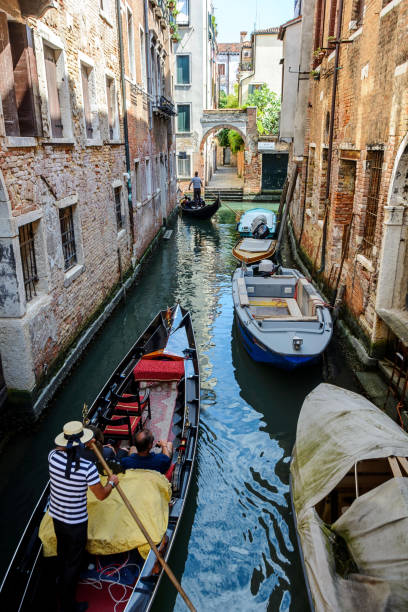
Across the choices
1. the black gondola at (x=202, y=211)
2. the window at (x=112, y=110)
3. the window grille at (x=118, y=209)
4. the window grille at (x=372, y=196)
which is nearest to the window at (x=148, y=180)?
the window grille at (x=118, y=209)

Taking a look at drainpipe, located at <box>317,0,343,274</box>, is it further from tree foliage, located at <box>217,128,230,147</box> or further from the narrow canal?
tree foliage, located at <box>217,128,230,147</box>

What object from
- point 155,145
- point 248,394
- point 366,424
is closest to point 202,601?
point 366,424

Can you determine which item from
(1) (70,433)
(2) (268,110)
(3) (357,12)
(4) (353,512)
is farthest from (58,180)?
(2) (268,110)

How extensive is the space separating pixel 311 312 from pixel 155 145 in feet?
29.2

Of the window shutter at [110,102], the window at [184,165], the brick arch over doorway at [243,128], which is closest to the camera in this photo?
the window shutter at [110,102]

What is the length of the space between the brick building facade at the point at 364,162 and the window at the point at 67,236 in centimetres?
379

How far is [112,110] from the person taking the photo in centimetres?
895

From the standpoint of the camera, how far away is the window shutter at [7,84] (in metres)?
4.39

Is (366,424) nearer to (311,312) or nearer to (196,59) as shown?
(311,312)

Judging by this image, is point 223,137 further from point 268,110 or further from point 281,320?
point 281,320

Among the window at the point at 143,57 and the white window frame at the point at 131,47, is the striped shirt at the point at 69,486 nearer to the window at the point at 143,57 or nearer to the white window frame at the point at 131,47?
the white window frame at the point at 131,47

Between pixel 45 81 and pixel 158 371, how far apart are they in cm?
332

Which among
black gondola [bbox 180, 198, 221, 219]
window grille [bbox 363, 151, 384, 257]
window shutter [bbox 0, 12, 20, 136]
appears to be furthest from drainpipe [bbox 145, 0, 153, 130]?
window shutter [bbox 0, 12, 20, 136]

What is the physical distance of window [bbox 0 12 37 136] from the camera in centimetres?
445
